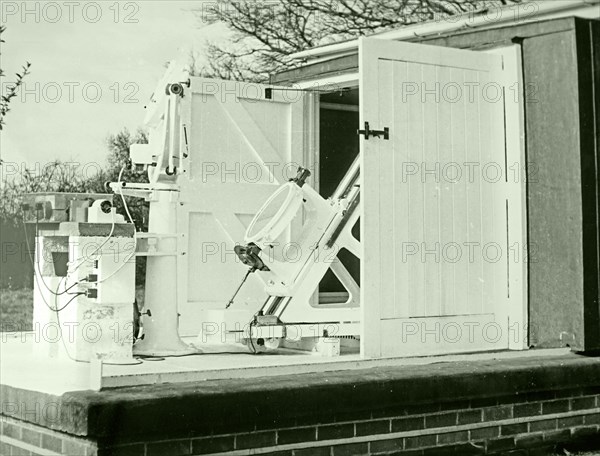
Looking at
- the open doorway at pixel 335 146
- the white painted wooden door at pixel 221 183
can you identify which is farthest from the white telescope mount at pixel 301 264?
the open doorway at pixel 335 146

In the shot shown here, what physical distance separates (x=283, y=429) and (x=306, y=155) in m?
3.60

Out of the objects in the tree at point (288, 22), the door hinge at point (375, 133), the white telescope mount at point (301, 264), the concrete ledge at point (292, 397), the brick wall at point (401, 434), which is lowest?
the brick wall at point (401, 434)

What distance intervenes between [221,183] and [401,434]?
278 cm

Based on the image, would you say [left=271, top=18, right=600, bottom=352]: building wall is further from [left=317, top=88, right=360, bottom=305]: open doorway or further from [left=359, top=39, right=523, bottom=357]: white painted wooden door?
[left=317, top=88, right=360, bottom=305]: open doorway

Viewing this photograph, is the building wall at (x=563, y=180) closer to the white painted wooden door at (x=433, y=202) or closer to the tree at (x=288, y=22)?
the white painted wooden door at (x=433, y=202)

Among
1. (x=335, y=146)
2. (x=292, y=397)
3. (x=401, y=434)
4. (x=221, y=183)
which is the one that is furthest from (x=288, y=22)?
(x=292, y=397)

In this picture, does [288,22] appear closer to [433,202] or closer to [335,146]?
[335,146]

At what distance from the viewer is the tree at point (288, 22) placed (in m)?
20.4

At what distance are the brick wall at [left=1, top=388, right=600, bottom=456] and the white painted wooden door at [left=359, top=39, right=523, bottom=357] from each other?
0.56 m

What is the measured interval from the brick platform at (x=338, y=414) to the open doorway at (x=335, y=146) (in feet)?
8.64

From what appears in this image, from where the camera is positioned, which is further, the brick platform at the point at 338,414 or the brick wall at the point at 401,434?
the brick wall at the point at 401,434

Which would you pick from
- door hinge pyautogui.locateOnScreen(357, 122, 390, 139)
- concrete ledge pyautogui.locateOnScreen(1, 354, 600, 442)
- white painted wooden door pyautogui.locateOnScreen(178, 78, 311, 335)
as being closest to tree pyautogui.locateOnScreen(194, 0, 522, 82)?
white painted wooden door pyautogui.locateOnScreen(178, 78, 311, 335)

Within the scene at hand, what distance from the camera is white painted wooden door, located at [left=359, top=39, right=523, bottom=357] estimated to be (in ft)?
21.9

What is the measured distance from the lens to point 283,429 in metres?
5.52
